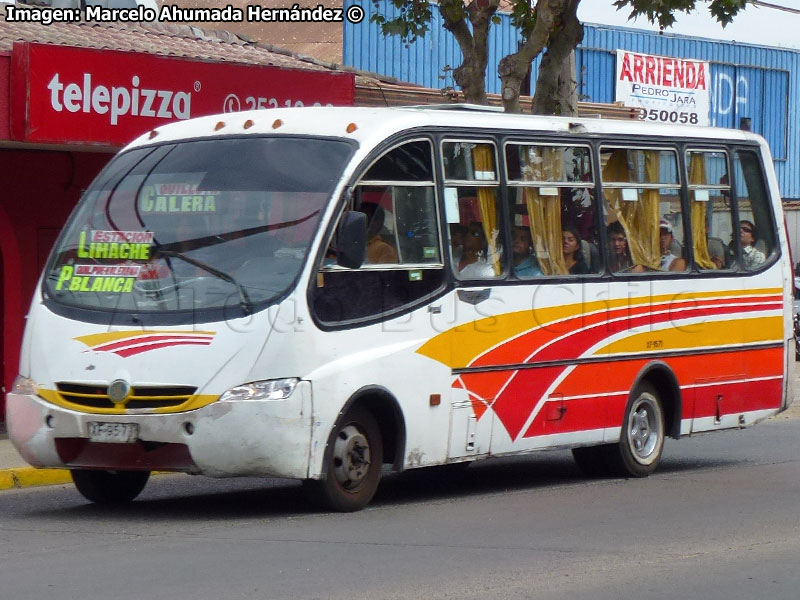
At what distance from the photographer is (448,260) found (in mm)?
10578

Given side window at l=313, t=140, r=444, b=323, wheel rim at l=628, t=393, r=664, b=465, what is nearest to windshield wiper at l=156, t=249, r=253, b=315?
side window at l=313, t=140, r=444, b=323

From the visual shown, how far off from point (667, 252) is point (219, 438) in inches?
192

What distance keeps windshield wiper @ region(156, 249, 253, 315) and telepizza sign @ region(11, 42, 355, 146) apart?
15.3ft

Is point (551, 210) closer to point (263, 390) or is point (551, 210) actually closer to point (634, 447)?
point (634, 447)

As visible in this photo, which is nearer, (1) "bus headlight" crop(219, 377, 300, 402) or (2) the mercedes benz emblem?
(1) "bus headlight" crop(219, 377, 300, 402)

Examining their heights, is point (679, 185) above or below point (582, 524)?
above

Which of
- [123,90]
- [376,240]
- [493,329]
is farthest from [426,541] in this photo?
[123,90]

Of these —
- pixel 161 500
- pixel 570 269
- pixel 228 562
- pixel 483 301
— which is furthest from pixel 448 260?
pixel 228 562

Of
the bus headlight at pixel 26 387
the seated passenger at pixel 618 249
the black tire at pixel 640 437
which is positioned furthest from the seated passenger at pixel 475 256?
the bus headlight at pixel 26 387

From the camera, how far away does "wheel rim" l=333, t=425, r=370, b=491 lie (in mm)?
9641

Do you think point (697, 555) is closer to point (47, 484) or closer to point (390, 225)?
point (390, 225)

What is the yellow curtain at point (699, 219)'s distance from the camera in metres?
13.0

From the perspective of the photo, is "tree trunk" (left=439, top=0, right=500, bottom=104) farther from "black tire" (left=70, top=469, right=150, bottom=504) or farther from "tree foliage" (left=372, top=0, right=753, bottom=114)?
"black tire" (left=70, top=469, right=150, bottom=504)

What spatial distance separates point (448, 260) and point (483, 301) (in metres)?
0.43
